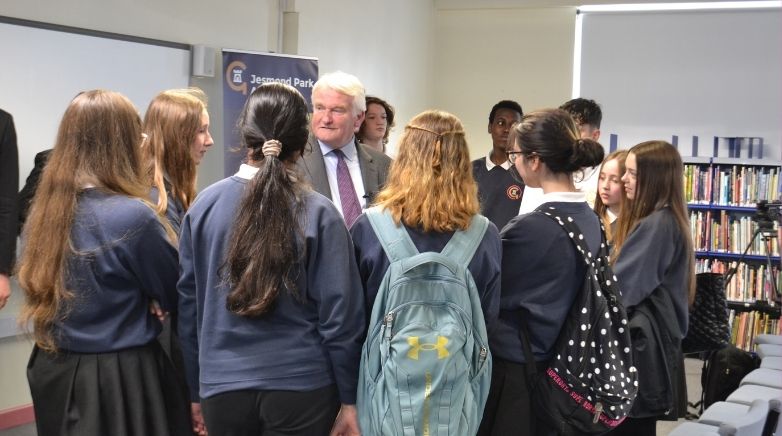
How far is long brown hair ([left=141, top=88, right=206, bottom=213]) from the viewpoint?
256 centimetres

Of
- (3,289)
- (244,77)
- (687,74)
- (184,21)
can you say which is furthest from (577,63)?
(3,289)

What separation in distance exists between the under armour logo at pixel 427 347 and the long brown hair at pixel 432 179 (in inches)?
11.6

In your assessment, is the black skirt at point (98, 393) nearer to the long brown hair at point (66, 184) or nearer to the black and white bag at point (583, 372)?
the long brown hair at point (66, 184)

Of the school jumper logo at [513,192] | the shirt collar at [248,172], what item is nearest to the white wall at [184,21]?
the school jumper logo at [513,192]

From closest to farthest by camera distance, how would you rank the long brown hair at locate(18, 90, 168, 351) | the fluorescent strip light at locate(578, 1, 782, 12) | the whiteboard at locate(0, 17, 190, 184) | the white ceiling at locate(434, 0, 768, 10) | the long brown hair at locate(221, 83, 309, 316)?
1. the long brown hair at locate(221, 83, 309, 316)
2. the long brown hair at locate(18, 90, 168, 351)
3. the whiteboard at locate(0, 17, 190, 184)
4. the fluorescent strip light at locate(578, 1, 782, 12)
5. the white ceiling at locate(434, 0, 768, 10)

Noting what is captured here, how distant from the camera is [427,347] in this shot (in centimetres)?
199

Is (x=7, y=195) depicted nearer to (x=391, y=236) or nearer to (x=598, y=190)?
(x=391, y=236)

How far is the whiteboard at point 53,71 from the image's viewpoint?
4223 mm

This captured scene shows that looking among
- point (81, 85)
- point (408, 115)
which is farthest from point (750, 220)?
point (81, 85)

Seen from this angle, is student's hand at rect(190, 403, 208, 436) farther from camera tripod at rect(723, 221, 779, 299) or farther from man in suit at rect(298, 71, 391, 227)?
camera tripod at rect(723, 221, 779, 299)

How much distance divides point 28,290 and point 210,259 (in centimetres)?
49

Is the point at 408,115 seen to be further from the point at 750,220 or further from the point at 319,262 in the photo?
the point at 319,262

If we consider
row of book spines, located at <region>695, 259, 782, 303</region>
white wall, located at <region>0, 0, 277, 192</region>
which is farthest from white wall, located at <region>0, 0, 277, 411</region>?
row of book spines, located at <region>695, 259, 782, 303</region>

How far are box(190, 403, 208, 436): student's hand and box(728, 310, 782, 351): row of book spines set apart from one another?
19.6 feet
